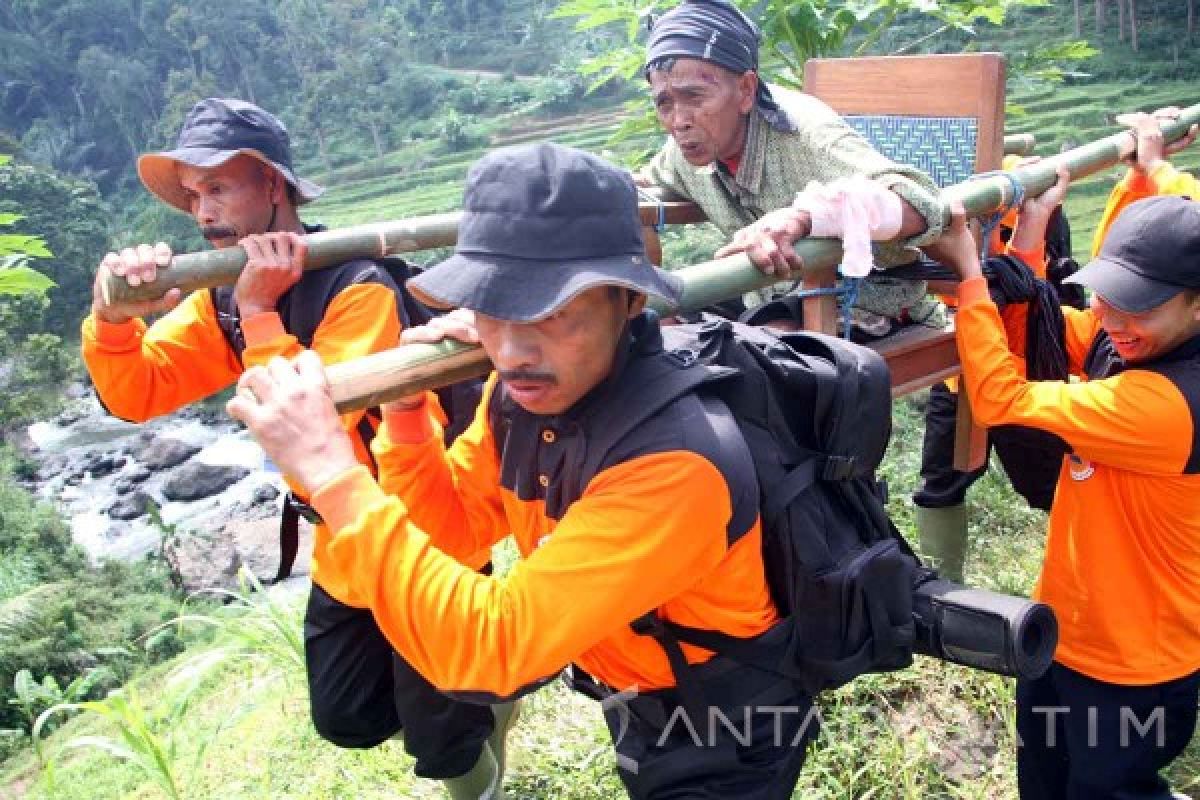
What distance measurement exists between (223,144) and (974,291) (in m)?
1.90

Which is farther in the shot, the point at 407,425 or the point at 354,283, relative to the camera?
the point at 354,283

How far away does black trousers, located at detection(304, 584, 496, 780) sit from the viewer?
2264 mm

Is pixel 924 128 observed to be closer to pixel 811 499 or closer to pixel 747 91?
pixel 747 91

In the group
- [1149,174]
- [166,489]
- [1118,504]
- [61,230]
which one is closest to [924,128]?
[1149,174]

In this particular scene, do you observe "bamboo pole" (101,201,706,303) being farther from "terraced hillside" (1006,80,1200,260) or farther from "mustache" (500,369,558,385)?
"terraced hillside" (1006,80,1200,260)

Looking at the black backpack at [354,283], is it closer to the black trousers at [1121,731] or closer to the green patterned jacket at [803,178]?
the green patterned jacket at [803,178]

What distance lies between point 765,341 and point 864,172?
76 cm

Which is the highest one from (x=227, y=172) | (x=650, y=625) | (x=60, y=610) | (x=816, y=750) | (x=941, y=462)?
(x=227, y=172)

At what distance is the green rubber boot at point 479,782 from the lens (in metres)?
2.56

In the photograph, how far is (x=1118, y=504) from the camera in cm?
221

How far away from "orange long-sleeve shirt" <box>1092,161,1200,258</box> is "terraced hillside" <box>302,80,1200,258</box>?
96.8 inches

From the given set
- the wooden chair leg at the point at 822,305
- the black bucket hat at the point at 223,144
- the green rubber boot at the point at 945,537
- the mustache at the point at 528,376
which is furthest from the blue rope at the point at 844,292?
the green rubber boot at the point at 945,537

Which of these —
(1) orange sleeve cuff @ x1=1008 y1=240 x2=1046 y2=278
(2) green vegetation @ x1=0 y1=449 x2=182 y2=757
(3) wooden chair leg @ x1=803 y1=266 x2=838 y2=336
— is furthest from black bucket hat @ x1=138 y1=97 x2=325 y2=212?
(2) green vegetation @ x1=0 y1=449 x2=182 y2=757

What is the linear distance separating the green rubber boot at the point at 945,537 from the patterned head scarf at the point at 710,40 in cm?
185
